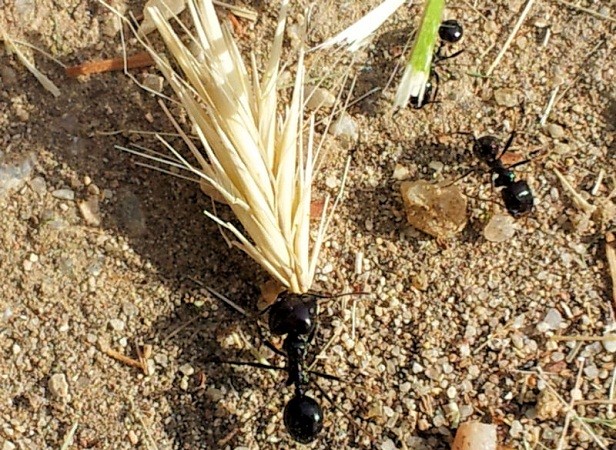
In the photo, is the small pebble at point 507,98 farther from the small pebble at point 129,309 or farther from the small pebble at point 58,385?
the small pebble at point 58,385

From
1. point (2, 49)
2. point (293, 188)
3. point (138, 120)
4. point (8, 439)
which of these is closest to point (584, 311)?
point (293, 188)

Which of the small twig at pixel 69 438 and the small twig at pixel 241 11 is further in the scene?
the small twig at pixel 241 11

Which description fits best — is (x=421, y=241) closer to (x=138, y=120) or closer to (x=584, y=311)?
(x=584, y=311)

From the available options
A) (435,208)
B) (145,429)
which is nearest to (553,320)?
(435,208)

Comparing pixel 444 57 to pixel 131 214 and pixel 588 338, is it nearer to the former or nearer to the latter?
pixel 588 338

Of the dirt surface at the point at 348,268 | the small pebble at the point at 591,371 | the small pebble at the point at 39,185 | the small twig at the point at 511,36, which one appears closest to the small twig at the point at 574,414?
the dirt surface at the point at 348,268
